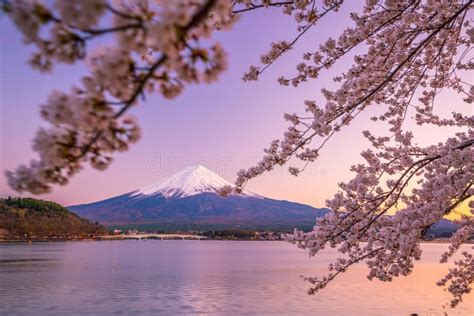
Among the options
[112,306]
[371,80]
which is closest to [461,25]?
[371,80]

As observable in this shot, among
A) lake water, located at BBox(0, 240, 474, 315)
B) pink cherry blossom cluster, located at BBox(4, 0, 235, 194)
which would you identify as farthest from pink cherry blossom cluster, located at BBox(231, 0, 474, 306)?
lake water, located at BBox(0, 240, 474, 315)

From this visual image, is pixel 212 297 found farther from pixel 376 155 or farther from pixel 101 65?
pixel 101 65

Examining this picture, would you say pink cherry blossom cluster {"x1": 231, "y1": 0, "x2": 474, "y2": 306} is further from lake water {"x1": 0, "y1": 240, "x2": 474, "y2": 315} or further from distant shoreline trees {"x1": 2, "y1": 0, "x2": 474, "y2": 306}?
lake water {"x1": 0, "y1": 240, "x2": 474, "y2": 315}

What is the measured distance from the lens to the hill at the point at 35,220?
15138 cm

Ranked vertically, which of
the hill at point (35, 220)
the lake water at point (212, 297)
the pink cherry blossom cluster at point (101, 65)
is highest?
the hill at point (35, 220)

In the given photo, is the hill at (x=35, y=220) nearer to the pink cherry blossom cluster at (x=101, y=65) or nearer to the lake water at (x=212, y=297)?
the lake water at (x=212, y=297)

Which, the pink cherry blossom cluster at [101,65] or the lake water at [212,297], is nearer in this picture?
the pink cherry blossom cluster at [101,65]

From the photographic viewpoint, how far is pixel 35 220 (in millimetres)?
158125

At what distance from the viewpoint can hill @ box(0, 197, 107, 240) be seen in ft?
497

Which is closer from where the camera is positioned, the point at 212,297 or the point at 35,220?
the point at 212,297

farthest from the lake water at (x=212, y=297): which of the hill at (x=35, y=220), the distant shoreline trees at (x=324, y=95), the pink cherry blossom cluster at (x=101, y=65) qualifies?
the hill at (x=35, y=220)

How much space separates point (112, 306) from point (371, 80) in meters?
25.0

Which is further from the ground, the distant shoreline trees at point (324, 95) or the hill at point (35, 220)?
the hill at point (35, 220)

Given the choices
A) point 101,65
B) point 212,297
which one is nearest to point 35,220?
point 212,297
